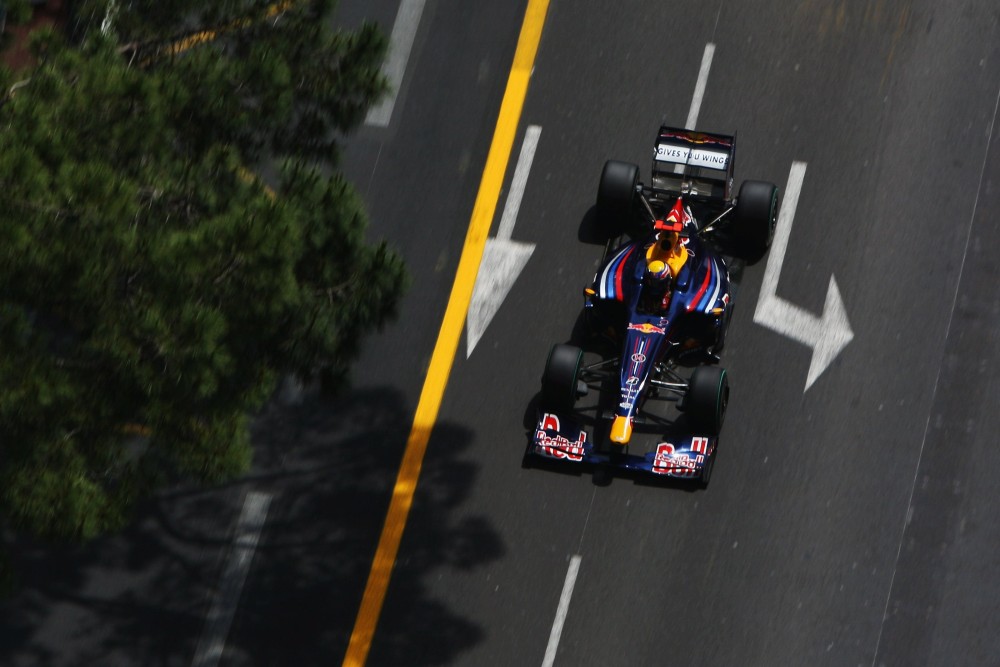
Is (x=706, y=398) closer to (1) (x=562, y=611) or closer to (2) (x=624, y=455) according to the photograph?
(2) (x=624, y=455)

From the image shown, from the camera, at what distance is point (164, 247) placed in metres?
11.8

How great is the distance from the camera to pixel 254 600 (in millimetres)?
16547

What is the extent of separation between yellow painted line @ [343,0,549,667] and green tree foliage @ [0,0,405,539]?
348cm

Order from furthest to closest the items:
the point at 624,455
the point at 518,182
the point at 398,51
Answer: the point at 398,51 → the point at 518,182 → the point at 624,455

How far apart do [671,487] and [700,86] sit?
14.3 feet

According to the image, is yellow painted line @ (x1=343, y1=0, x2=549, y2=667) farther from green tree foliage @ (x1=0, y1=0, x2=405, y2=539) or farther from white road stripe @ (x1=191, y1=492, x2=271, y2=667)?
green tree foliage @ (x1=0, y1=0, x2=405, y2=539)

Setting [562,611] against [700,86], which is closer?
[562,611]

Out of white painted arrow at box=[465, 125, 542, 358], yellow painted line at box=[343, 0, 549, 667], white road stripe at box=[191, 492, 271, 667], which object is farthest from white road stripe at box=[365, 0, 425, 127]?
white road stripe at box=[191, 492, 271, 667]

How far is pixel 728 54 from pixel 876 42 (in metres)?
1.48

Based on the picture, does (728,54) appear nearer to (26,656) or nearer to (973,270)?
(973,270)

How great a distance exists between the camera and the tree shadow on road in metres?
16.4

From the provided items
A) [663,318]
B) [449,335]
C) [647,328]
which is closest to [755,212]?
[663,318]

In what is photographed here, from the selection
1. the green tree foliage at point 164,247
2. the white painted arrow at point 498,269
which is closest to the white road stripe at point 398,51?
the white painted arrow at point 498,269

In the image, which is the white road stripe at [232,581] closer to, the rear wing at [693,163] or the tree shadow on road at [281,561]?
the tree shadow on road at [281,561]
